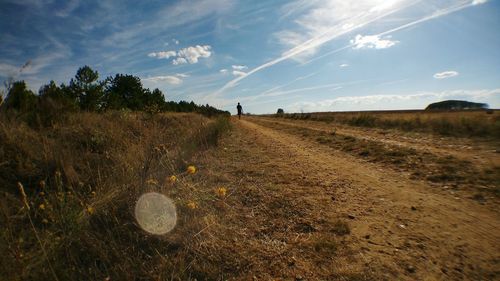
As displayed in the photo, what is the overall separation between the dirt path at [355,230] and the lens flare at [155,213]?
2.25ft

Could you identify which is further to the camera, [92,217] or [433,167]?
[433,167]

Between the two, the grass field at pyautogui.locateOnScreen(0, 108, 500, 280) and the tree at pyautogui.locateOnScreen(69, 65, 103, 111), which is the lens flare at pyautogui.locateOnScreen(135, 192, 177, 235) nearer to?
the grass field at pyautogui.locateOnScreen(0, 108, 500, 280)

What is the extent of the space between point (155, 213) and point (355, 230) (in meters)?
2.30

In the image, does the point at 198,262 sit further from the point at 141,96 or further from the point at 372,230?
the point at 141,96

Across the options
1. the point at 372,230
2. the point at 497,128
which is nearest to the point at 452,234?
the point at 372,230

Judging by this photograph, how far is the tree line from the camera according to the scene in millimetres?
8525

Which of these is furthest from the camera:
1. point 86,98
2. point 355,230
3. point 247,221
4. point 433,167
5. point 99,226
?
point 86,98

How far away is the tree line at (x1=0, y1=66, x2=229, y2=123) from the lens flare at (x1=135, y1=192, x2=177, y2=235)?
1.86m

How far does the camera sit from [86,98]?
102 ft

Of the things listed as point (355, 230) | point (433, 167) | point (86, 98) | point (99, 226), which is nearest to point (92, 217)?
point (99, 226)

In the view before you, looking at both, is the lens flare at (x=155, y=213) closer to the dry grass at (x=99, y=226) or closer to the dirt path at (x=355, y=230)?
the dry grass at (x=99, y=226)

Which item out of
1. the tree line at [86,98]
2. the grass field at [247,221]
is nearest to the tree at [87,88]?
the tree line at [86,98]

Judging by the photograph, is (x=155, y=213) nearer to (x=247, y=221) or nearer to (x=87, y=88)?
(x=247, y=221)

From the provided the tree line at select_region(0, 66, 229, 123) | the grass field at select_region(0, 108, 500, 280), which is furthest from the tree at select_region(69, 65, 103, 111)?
the grass field at select_region(0, 108, 500, 280)
